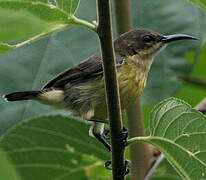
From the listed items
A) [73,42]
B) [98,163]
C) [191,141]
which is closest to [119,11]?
[73,42]

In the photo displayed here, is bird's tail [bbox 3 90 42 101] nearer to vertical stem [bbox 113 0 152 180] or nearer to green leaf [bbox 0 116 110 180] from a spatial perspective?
green leaf [bbox 0 116 110 180]

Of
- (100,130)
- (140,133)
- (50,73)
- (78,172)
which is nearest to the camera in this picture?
(140,133)

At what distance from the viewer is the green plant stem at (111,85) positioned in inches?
62.7

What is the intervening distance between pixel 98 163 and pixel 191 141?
1.17 metres

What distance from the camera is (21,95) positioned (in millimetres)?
3238

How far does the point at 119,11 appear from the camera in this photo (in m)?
2.92

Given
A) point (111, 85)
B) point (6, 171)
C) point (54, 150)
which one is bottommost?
point (54, 150)

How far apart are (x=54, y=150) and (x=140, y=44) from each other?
5.37ft

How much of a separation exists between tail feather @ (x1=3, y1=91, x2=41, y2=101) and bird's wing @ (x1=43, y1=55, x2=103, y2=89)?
1.24 feet

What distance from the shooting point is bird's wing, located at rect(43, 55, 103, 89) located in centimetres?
383

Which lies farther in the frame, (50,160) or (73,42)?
(73,42)

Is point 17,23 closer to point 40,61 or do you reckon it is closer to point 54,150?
point 54,150

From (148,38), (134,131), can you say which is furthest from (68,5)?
(148,38)

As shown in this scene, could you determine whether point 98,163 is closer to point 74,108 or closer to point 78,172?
point 78,172
